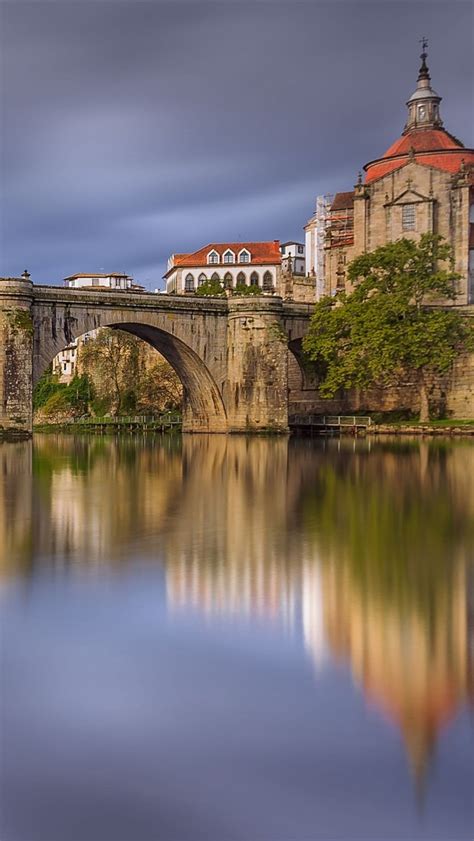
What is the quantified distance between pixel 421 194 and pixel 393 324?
39.3 ft

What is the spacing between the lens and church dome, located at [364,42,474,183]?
5706cm

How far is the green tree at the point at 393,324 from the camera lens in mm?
47031

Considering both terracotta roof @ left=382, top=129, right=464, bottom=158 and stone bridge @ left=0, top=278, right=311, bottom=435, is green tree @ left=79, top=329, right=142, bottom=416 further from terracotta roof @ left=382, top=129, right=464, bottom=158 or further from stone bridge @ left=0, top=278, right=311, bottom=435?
terracotta roof @ left=382, top=129, right=464, bottom=158

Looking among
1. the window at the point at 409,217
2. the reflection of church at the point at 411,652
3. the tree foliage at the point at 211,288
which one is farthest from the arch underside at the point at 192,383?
the reflection of church at the point at 411,652

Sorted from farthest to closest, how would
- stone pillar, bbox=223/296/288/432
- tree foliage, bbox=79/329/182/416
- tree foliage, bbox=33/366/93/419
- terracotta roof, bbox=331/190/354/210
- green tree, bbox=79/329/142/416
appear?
tree foliage, bbox=33/366/93/419
green tree, bbox=79/329/142/416
tree foliage, bbox=79/329/182/416
terracotta roof, bbox=331/190/354/210
stone pillar, bbox=223/296/288/432

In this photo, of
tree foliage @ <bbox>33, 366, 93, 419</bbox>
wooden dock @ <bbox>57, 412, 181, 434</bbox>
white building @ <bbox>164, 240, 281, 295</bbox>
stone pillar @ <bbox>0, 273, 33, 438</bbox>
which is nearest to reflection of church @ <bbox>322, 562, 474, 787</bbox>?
stone pillar @ <bbox>0, 273, 33, 438</bbox>

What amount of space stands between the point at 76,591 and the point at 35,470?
17956 mm

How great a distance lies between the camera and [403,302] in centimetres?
4738

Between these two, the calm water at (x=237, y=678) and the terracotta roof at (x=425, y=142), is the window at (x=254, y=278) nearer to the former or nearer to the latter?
the terracotta roof at (x=425, y=142)

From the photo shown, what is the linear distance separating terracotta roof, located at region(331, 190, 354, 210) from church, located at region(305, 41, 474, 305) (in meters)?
3.03

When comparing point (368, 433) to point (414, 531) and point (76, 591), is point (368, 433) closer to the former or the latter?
point (414, 531)

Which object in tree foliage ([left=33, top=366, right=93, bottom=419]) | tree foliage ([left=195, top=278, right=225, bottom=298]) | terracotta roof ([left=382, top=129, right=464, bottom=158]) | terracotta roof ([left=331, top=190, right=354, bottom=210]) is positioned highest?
terracotta roof ([left=382, top=129, right=464, bottom=158])

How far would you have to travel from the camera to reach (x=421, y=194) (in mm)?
55469

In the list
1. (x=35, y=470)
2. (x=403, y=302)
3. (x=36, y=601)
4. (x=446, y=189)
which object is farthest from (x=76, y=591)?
(x=446, y=189)
